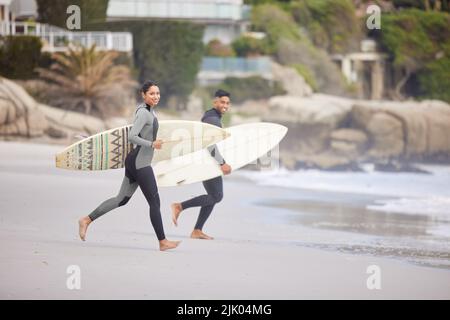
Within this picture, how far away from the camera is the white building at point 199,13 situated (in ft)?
120

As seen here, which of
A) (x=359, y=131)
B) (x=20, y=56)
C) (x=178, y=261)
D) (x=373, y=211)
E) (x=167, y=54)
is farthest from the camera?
(x=167, y=54)

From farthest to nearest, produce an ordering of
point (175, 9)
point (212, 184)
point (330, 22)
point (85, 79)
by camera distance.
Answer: point (330, 22) < point (175, 9) < point (85, 79) < point (212, 184)

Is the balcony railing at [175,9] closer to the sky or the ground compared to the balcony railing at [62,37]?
closer to the sky

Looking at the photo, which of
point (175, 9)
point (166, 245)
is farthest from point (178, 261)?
point (175, 9)

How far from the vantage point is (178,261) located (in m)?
8.93

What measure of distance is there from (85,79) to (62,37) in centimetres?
289

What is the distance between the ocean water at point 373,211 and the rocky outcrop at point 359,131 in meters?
8.62

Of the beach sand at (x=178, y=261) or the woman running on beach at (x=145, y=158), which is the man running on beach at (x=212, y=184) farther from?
the woman running on beach at (x=145, y=158)

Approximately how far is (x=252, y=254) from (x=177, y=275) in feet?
Result: 4.57

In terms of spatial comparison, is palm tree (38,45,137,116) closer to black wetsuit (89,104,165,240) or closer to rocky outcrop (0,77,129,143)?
rocky outcrop (0,77,129,143)

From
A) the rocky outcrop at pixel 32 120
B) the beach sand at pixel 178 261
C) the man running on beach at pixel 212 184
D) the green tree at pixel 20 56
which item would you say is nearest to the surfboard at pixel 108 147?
the man running on beach at pixel 212 184

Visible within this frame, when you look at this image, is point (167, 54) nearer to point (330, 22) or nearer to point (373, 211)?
point (330, 22)

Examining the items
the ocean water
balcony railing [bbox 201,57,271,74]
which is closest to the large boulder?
the ocean water

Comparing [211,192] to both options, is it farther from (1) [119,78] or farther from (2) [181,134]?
(1) [119,78]
